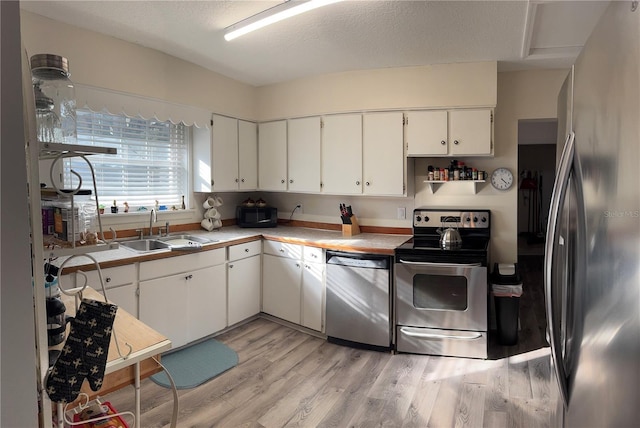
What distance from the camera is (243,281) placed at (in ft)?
12.5

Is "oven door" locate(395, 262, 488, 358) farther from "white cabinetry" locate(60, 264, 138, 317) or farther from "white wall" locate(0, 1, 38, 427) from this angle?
"white wall" locate(0, 1, 38, 427)

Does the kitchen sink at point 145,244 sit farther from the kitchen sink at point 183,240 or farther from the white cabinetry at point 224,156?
the white cabinetry at point 224,156

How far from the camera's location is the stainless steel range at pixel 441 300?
311 centimetres

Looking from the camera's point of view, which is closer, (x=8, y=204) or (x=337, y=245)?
(x=8, y=204)

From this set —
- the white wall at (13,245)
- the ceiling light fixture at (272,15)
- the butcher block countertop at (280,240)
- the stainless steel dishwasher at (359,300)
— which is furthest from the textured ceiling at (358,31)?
the white wall at (13,245)

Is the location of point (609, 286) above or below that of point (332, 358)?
above

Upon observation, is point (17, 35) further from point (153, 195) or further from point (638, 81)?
point (153, 195)

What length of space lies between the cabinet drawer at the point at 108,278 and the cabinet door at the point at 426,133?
2.53 metres

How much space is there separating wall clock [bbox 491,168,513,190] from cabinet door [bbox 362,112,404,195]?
89cm

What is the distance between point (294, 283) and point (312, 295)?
23cm

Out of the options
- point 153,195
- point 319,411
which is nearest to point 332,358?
point 319,411

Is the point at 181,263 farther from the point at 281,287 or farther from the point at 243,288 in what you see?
the point at 281,287

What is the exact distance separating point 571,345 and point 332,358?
243cm

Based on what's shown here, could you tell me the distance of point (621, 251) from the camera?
0.67 m
